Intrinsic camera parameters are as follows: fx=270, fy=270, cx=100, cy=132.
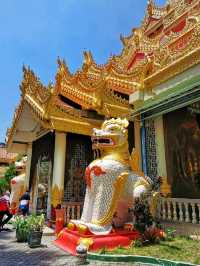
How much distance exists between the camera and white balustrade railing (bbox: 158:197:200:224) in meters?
5.97

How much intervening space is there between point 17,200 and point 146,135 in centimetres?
722

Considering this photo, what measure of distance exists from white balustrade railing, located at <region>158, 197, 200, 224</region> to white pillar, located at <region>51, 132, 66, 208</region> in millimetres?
2789

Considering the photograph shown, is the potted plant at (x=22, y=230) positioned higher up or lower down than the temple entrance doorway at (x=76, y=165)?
lower down

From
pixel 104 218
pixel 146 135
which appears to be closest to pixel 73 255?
pixel 104 218

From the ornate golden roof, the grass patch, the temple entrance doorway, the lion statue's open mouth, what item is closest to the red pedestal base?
the grass patch

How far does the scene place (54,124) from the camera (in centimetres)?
775

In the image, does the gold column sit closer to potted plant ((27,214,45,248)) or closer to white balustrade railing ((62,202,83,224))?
white balustrade railing ((62,202,83,224))

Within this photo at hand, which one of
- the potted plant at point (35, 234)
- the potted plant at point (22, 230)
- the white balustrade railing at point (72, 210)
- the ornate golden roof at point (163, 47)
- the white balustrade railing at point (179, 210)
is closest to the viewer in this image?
the potted plant at point (35, 234)

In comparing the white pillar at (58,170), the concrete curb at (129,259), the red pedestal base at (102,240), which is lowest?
the concrete curb at (129,259)

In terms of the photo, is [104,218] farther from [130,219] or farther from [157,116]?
[157,116]

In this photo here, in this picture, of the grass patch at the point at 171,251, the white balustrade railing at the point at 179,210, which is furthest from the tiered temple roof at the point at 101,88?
the grass patch at the point at 171,251

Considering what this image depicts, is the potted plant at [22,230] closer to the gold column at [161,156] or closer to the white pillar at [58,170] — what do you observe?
the white pillar at [58,170]

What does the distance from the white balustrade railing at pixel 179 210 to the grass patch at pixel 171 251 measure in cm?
80

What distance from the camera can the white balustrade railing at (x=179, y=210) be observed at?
5971 millimetres
